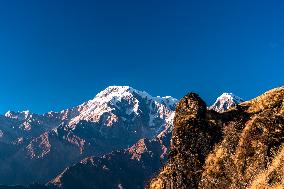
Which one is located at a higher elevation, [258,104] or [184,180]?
[258,104]

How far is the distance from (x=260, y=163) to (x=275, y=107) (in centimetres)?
645

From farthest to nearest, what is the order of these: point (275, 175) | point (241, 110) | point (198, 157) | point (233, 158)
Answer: point (241, 110) < point (198, 157) < point (233, 158) < point (275, 175)

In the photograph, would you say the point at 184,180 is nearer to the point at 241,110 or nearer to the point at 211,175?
the point at 211,175

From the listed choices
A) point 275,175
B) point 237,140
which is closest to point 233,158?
point 237,140

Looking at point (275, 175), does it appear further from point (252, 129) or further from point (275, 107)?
point (275, 107)

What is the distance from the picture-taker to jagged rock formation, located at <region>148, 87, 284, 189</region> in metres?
31.2

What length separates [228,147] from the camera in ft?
111

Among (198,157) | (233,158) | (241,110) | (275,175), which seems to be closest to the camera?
(275,175)

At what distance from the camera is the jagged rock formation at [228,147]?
31.2 meters

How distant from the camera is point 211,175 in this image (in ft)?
111

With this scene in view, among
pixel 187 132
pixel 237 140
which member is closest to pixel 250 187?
pixel 237 140

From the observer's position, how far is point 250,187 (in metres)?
30.9

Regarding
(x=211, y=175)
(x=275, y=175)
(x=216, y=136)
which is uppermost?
(x=216, y=136)

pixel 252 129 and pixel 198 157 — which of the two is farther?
pixel 198 157
